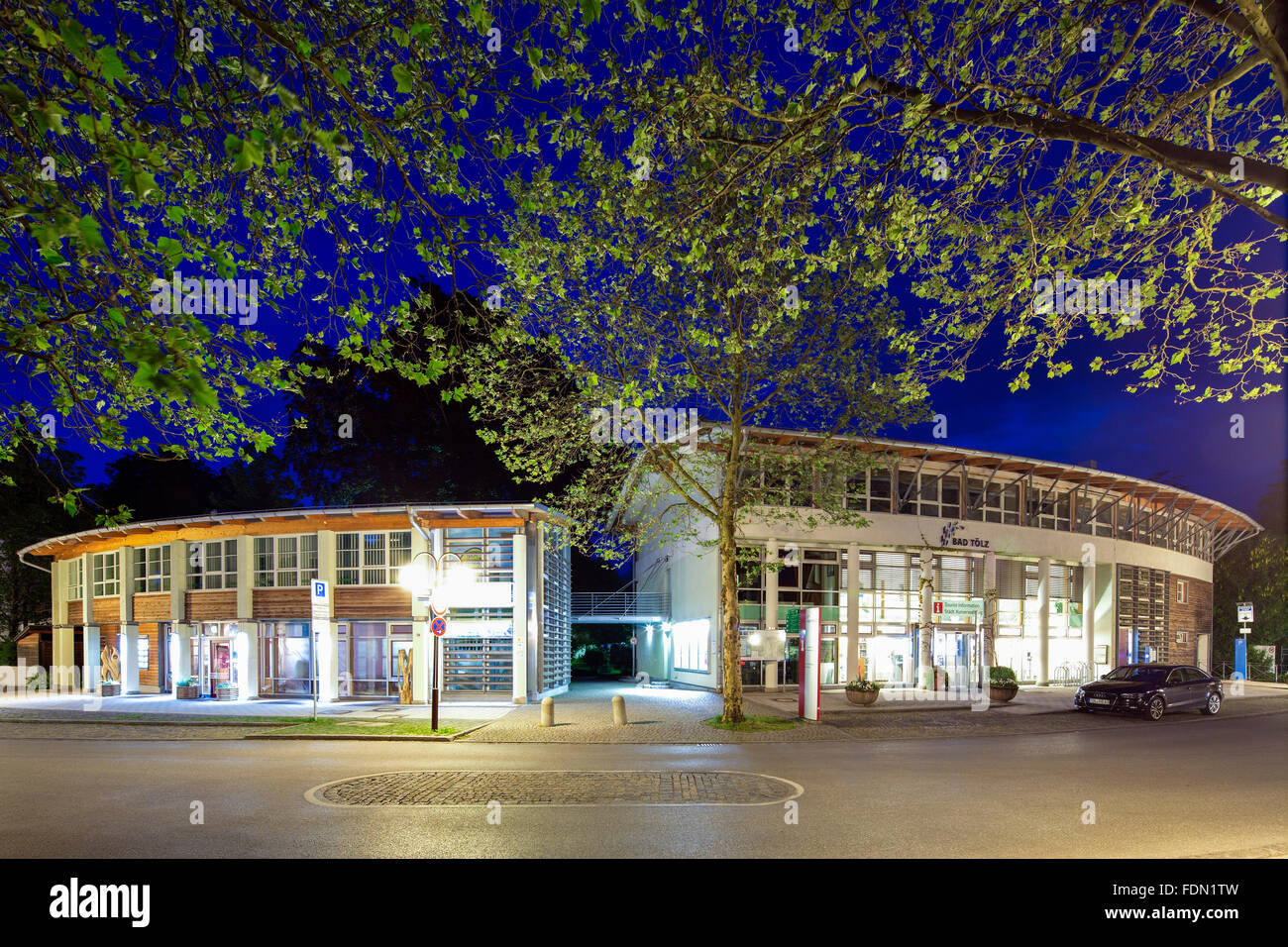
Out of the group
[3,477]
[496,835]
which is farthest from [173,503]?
[496,835]

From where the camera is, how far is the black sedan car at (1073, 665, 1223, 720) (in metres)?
21.2

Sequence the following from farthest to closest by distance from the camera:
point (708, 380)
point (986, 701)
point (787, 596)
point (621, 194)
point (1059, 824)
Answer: point (787, 596)
point (986, 701)
point (708, 380)
point (621, 194)
point (1059, 824)

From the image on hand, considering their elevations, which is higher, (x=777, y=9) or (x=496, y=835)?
(x=777, y=9)

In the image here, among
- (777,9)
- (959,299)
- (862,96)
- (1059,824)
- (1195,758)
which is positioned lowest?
(1195,758)

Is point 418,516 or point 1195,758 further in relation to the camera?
point 418,516

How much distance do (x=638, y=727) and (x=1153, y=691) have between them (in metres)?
14.4

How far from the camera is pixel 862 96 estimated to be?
7.23 m

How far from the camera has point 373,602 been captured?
25.6m

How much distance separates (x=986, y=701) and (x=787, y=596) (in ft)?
23.2

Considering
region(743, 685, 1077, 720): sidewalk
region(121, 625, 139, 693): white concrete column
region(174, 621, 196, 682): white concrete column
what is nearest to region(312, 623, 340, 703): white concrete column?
region(174, 621, 196, 682): white concrete column

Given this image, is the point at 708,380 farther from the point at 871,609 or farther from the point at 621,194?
the point at 871,609

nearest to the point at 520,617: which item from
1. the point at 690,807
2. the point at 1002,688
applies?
the point at 1002,688

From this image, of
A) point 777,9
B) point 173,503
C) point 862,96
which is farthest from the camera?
point 173,503

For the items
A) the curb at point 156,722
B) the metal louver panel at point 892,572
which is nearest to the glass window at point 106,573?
the curb at point 156,722
